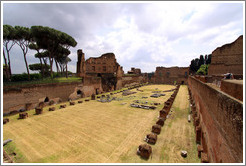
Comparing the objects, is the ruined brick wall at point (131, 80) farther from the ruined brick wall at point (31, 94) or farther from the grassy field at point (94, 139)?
the grassy field at point (94, 139)

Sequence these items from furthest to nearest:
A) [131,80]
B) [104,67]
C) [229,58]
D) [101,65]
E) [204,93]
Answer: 1. [131,80]
2. [104,67]
3. [101,65]
4. [229,58]
5. [204,93]

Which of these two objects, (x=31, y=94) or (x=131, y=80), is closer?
(x=31, y=94)

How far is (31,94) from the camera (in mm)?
12266

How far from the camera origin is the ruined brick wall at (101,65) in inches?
1196

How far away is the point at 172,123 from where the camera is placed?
7.94m

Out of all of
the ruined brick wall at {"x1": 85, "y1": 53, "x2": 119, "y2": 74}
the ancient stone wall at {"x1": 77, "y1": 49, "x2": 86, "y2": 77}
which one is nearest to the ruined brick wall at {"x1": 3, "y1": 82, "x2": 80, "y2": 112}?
the ancient stone wall at {"x1": 77, "y1": 49, "x2": 86, "y2": 77}

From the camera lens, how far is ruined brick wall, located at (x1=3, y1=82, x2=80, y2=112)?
34.5 feet

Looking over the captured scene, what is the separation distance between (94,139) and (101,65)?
2639 cm

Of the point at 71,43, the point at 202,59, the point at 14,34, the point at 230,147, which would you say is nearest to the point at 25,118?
the point at 14,34

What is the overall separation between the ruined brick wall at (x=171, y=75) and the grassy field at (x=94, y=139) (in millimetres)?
34007

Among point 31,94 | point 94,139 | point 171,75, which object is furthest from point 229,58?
point 31,94

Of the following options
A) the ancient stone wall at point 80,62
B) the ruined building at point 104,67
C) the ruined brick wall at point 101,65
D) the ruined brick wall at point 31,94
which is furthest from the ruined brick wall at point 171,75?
the ruined brick wall at point 31,94

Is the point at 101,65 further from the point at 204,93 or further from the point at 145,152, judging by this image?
the point at 145,152

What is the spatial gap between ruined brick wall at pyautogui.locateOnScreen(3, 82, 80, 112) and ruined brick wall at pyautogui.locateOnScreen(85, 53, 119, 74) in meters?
14.7
